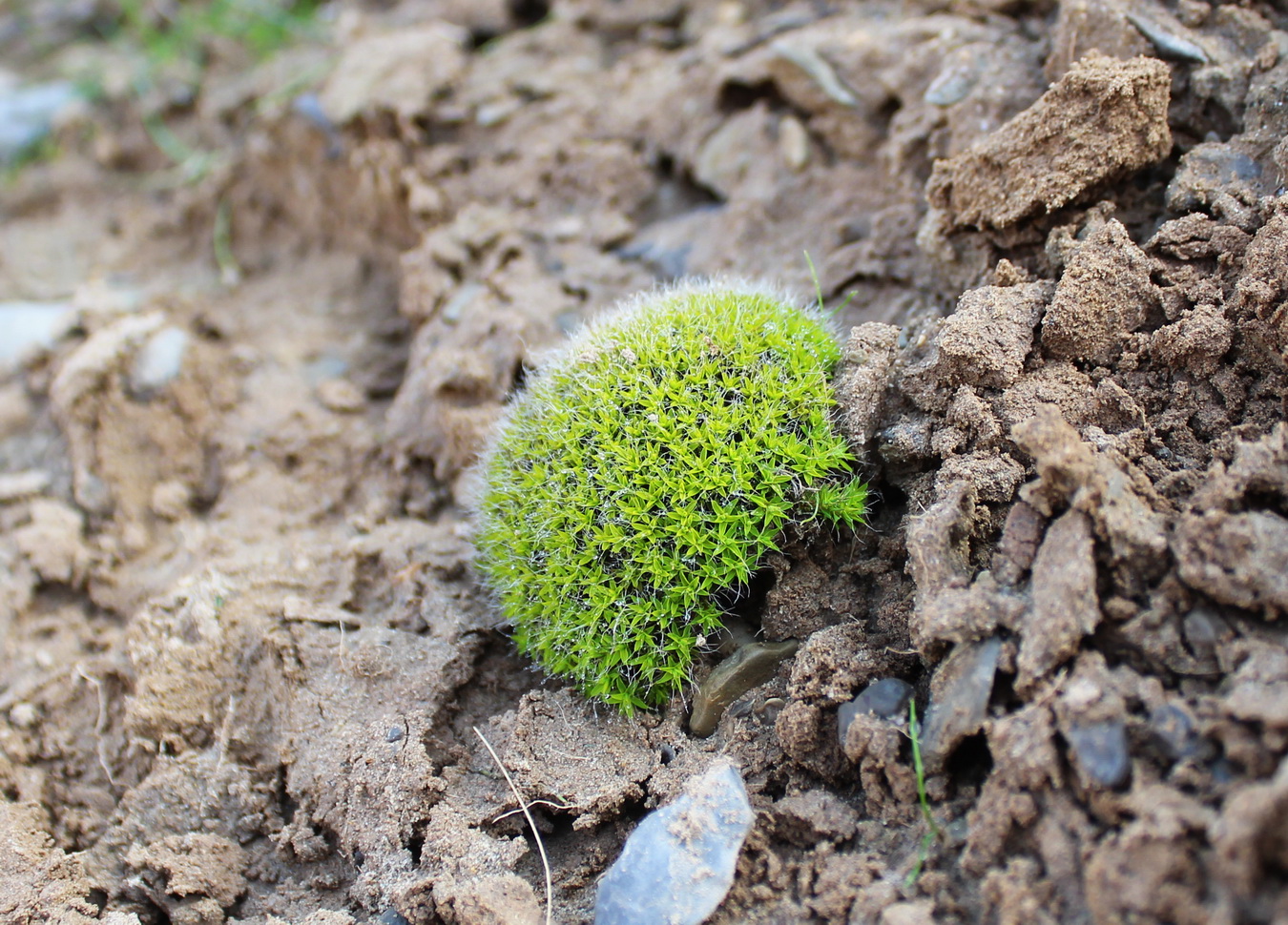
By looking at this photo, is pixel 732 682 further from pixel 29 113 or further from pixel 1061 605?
pixel 29 113

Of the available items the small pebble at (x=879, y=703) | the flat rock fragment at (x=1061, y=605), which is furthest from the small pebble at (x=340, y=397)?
the flat rock fragment at (x=1061, y=605)

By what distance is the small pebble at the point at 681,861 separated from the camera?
2.47 metres

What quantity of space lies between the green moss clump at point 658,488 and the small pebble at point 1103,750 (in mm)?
1079

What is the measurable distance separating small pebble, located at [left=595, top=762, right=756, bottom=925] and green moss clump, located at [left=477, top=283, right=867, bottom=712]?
1.64 feet

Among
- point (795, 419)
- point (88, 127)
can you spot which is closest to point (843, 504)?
point (795, 419)

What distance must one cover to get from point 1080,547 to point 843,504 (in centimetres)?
82

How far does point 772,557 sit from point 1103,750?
4.22ft

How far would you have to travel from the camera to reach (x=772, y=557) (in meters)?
3.17

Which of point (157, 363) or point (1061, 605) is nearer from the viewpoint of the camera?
point (1061, 605)

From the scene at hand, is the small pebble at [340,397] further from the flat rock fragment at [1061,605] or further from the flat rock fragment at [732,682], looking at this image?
the flat rock fragment at [1061,605]

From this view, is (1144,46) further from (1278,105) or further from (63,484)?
(63,484)

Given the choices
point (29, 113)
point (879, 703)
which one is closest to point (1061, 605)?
point (879, 703)

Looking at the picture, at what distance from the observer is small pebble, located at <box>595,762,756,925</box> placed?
247 centimetres

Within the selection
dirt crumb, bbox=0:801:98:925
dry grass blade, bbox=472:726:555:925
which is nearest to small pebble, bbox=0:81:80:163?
dirt crumb, bbox=0:801:98:925
